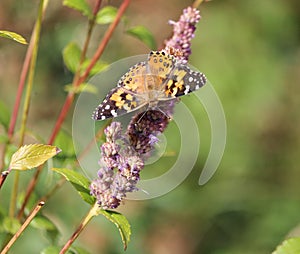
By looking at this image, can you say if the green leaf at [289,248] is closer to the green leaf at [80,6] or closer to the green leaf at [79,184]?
the green leaf at [79,184]

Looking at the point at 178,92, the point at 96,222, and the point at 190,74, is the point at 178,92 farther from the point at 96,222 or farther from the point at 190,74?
the point at 96,222

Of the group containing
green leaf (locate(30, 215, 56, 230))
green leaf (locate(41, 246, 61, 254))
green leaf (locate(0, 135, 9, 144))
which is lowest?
green leaf (locate(41, 246, 61, 254))

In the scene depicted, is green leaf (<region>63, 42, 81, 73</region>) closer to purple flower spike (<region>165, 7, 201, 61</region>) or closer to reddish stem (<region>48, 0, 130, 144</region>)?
reddish stem (<region>48, 0, 130, 144</region>)

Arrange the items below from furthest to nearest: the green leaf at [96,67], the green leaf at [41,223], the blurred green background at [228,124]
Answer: the blurred green background at [228,124]
the green leaf at [96,67]
the green leaf at [41,223]

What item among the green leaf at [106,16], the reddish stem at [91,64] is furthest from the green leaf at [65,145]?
the green leaf at [106,16]

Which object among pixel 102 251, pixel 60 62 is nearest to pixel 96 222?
pixel 102 251

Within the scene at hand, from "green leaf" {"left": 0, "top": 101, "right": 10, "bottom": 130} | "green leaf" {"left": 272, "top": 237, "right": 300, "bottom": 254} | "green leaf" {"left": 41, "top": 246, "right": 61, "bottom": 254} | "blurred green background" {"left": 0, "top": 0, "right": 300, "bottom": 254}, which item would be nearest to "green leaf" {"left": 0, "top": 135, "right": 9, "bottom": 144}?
"green leaf" {"left": 0, "top": 101, "right": 10, "bottom": 130}

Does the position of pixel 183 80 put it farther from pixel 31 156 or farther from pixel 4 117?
Result: pixel 4 117

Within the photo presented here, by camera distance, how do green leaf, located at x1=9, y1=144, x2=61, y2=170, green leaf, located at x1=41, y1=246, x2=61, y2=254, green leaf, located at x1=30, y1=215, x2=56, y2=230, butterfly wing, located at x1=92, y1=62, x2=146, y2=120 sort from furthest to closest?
green leaf, located at x1=30, y1=215, x2=56, y2=230 < green leaf, located at x1=41, y1=246, x2=61, y2=254 < butterfly wing, located at x1=92, y1=62, x2=146, y2=120 < green leaf, located at x1=9, y1=144, x2=61, y2=170
